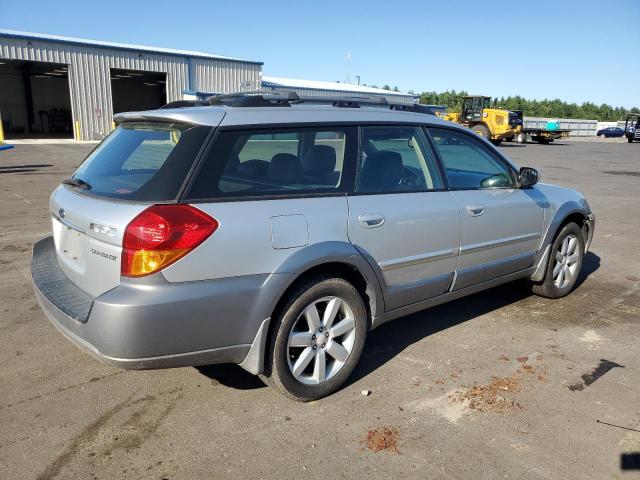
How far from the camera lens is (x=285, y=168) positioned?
10.4 feet

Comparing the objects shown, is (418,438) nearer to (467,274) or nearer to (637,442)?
(637,442)

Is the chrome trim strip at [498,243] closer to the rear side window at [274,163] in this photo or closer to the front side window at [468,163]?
the front side window at [468,163]

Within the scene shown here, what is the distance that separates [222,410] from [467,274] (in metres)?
2.06

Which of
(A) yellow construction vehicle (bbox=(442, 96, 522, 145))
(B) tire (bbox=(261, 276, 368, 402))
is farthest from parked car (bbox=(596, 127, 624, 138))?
(B) tire (bbox=(261, 276, 368, 402))

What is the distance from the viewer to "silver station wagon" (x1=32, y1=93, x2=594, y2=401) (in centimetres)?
261

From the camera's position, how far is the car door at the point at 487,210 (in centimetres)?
392

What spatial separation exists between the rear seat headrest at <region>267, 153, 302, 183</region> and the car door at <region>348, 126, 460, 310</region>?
37 cm

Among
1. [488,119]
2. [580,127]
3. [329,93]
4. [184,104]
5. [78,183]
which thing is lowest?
[580,127]

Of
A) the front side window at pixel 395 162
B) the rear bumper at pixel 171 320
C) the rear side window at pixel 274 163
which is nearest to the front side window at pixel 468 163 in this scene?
the front side window at pixel 395 162

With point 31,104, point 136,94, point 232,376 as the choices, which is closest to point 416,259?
point 232,376

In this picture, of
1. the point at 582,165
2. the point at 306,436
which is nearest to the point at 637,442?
the point at 306,436

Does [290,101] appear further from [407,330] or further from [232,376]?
[407,330]

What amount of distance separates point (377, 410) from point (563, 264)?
2.88 m

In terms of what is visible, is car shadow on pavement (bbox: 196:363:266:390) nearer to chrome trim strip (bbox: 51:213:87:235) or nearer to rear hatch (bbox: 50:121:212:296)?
rear hatch (bbox: 50:121:212:296)
